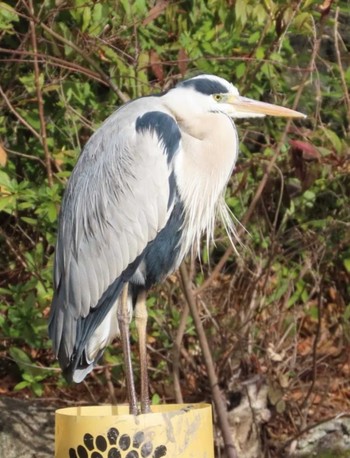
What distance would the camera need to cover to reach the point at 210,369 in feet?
13.9

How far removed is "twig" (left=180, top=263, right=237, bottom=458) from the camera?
4035mm

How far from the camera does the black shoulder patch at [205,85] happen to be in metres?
3.23

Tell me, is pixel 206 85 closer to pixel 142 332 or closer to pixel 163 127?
pixel 163 127

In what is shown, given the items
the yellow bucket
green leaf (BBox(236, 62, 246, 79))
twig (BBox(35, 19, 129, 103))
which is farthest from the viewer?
green leaf (BBox(236, 62, 246, 79))

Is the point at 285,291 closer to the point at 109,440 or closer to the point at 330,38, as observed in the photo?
the point at 330,38

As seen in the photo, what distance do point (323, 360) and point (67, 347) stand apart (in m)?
1.89

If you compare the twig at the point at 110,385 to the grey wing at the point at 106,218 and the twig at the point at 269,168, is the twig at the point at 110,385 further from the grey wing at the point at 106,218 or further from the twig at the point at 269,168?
the grey wing at the point at 106,218

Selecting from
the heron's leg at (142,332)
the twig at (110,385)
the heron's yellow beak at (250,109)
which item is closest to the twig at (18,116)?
the twig at (110,385)

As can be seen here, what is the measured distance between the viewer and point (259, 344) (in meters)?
4.60

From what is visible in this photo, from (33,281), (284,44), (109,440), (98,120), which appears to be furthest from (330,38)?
(109,440)

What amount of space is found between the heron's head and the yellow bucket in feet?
3.21

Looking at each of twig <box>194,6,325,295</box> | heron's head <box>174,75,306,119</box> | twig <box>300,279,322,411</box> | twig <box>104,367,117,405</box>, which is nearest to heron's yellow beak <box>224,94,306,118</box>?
heron's head <box>174,75,306,119</box>

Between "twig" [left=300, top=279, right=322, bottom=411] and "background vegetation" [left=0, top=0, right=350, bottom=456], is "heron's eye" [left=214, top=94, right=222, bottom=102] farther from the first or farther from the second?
"twig" [left=300, top=279, right=322, bottom=411]

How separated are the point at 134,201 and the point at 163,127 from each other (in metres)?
0.25
